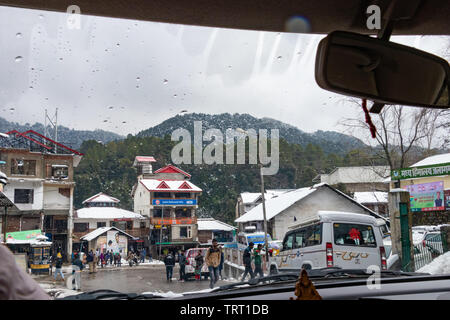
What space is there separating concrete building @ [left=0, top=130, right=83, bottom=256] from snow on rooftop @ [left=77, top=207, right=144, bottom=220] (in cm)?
16

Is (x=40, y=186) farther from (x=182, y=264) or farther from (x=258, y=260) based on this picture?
(x=258, y=260)

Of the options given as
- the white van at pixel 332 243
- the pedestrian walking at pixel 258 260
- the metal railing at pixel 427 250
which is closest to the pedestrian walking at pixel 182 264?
the pedestrian walking at pixel 258 260

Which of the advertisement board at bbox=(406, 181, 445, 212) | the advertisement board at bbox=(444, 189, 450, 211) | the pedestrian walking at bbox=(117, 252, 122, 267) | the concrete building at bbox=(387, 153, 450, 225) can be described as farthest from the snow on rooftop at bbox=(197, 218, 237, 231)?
the advertisement board at bbox=(444, 189, 450, 211)

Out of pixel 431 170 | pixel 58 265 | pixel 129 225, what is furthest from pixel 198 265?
pixel 431 170

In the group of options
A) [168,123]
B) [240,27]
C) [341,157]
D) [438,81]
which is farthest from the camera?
[341,157]

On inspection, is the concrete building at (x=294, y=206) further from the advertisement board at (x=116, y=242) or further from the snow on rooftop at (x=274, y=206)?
the advertisement board at (x=116, y=242)

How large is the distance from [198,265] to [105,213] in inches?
30.2

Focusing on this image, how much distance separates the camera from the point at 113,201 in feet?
9.40

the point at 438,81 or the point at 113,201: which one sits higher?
the point at 438,81

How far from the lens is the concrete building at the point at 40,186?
2.40 meters

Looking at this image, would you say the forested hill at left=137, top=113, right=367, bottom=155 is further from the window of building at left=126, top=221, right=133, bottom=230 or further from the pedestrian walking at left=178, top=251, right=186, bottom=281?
the pedestrian walking at left=178, top=251, right=186, bottom=281
